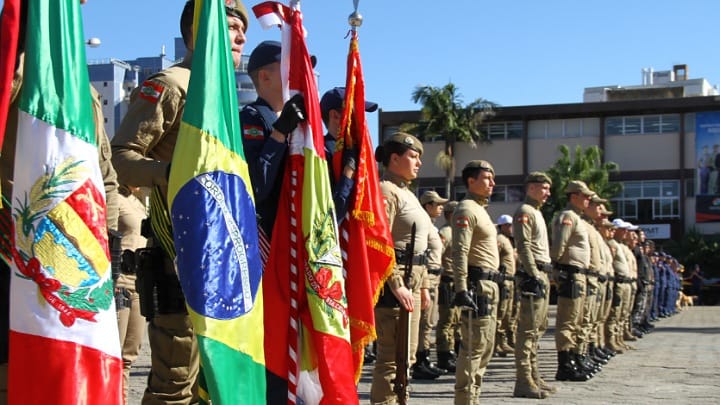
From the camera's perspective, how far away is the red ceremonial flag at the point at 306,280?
5098 mm

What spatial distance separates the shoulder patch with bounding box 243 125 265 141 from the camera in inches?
209

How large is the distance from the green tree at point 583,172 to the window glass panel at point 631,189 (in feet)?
12.2

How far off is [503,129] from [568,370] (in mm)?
49712

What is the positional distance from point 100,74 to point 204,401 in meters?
53.8

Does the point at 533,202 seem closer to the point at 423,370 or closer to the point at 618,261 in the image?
the point at 423,370

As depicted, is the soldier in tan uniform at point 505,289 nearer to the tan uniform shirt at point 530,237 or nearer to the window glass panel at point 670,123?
the tan uniform shirt at point 530,237

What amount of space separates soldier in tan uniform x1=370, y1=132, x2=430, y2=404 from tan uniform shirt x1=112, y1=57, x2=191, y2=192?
2470mm

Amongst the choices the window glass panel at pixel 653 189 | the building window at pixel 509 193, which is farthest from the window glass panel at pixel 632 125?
the building window at pixel 509 193

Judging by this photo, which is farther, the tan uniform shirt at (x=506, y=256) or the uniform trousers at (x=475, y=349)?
the tan uniform shirt at (x=506, y=256)

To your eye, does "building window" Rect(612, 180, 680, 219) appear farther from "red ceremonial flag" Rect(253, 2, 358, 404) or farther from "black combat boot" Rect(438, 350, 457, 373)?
"red ceremonial flag" Rect(253, 2, 358, 404)

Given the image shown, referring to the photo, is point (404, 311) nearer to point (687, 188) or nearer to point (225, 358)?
point (225, 358)

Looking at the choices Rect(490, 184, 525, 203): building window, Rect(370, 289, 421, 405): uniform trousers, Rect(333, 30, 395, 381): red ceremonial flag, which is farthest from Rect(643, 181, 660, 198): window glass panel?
Rect(333, 30, 395, 381): red ceremonial flag

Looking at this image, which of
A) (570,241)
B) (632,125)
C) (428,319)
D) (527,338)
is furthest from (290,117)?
(632,125)

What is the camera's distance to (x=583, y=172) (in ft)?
177
